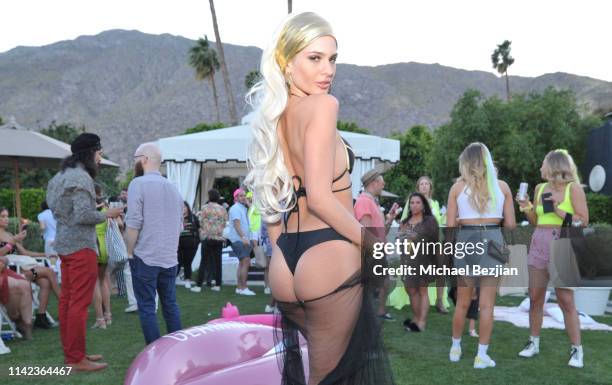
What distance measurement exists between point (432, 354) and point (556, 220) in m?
1.70

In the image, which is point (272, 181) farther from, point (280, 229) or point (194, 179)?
point (194, 179)

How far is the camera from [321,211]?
1.75 metres

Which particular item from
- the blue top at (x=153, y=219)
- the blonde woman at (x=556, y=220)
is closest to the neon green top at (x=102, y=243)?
the blue top at (x=153, y=219)

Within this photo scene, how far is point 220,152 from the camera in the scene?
37.5 ft

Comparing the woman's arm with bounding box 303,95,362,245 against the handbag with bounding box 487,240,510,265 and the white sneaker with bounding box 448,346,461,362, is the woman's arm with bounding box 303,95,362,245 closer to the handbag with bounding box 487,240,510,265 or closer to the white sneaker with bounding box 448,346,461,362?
the handbag with bounding box 487,240,510,265

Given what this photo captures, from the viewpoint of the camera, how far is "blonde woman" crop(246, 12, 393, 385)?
177 cm

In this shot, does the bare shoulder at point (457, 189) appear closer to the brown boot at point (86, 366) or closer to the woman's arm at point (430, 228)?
the woman's arm at point (430, 228)

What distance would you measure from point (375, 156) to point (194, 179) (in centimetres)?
391

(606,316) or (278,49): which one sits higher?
(278,49)

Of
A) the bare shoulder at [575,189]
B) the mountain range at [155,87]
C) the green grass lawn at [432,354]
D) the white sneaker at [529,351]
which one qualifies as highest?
the mountain range at [155,87]

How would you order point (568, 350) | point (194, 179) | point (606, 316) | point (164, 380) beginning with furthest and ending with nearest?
point (194, 179) → point (606, 316) → point (568, 350) → point (164, 380)

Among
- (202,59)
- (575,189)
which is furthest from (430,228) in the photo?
(202,59)

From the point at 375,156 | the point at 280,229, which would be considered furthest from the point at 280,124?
the point at 375,156

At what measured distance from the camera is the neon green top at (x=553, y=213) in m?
4.78
